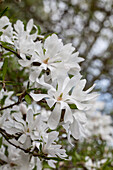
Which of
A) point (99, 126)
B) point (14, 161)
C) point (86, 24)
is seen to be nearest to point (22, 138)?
point (14, 161)

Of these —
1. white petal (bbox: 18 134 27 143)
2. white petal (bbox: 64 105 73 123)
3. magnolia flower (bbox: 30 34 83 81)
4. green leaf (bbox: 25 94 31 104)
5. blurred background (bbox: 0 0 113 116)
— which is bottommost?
white petal (bbox: 18 134 27 143)

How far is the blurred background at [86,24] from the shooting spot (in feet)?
7.11

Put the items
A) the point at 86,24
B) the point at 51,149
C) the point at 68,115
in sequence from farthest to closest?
the point at 86,24 → the point at 51,149 → the point at 68,115

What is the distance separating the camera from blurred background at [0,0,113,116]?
217 cm

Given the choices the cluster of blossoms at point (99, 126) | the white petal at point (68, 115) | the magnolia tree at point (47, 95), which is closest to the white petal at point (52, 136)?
the magnolia tree at point (47, 95)

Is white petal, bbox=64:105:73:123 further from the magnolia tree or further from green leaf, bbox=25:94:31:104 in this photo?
green leaf, bbox=25:94:31:104

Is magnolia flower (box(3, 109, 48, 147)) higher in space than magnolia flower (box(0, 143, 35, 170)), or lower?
higher

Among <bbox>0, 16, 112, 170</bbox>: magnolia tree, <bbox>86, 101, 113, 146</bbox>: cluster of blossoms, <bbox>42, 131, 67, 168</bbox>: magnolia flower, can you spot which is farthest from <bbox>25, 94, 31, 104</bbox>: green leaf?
<bbox>86, 101, 113, 146</bbox>: cluster of blossoms

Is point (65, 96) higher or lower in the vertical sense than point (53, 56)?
lower

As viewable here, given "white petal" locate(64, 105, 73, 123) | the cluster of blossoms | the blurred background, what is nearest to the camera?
"white petal" locate(64, 105, 73, 123)

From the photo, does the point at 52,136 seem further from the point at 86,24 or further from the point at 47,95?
the point at 86,24

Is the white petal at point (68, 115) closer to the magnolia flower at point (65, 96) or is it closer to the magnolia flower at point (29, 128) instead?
the magnolia flower at point (65, 96)

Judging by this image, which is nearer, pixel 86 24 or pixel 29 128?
pixel 29 128

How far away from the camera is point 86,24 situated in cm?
235
